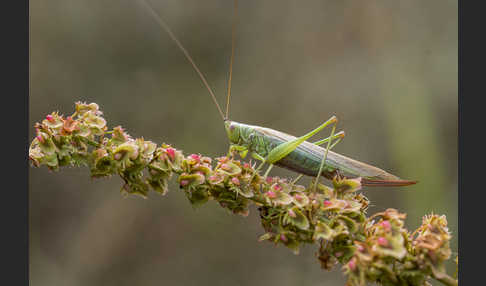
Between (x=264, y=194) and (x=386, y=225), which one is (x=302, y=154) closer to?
(x=264, y=194)

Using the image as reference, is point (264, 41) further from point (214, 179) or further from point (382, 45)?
point (214, 179)

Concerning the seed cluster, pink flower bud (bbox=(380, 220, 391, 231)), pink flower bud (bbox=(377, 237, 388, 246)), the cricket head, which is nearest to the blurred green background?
the cricket head

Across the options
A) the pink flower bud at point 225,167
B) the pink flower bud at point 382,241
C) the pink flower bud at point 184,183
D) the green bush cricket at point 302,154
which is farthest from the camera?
the green bush cricket at point 302,154

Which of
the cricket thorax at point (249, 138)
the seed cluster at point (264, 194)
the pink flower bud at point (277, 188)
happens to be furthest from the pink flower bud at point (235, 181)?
the cricket thorax at point (249, 138)

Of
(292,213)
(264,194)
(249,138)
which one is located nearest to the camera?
(292,213)

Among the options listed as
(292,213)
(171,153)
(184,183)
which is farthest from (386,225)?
(171,153)

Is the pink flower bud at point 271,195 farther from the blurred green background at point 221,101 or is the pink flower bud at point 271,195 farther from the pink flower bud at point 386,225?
the blurred green background at point 221,101

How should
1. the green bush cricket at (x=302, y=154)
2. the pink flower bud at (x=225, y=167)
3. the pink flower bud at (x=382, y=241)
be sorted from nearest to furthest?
the pink flower bud at (x=382, y=241)
the pink flower bud at (x=225, y=167)
the green bush cricket at (x=302, y=154)
